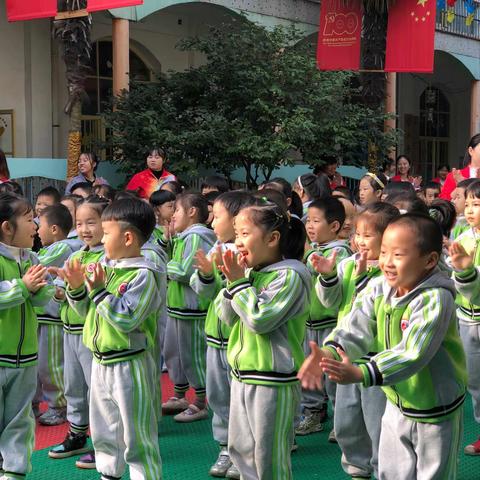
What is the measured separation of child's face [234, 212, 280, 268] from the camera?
131 inches

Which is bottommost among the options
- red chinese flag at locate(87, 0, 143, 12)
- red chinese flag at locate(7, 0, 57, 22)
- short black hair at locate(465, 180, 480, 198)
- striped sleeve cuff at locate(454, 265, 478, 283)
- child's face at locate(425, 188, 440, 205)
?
striped sleeve cuff at locate(454, 265, 478, 283)

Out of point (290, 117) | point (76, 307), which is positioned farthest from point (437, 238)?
point (290, 117)

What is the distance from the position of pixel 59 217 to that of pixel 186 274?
859 mm

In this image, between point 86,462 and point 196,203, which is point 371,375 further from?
point 196,203

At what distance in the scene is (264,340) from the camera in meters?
3.34

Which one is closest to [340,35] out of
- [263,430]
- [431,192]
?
[431,192]

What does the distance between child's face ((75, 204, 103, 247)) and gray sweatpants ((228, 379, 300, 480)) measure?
54.0 inches

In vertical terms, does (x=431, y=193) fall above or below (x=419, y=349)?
above

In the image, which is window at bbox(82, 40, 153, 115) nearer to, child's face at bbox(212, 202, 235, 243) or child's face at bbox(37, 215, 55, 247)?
child's face at bbox(37, 215, 55, 247)

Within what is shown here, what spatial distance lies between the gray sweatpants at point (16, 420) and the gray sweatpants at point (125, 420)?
35 centimetres

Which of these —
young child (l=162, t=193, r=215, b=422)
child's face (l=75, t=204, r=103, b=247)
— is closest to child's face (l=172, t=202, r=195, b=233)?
young child (l=162, t=193, r=215, b=422)

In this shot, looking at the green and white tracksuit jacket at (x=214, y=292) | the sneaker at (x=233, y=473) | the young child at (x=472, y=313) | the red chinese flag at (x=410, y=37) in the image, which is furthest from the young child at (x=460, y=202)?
the red chinese flag at (x=410, y=37)

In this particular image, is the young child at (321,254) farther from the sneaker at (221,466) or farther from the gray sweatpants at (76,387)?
the gray sweatpants at (76,387)

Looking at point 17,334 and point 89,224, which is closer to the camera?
point 17,334
